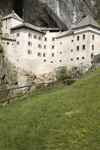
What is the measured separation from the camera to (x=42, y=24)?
4962 cm

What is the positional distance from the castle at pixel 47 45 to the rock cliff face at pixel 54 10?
350cm

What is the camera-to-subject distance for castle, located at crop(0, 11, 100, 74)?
38188 millimetres

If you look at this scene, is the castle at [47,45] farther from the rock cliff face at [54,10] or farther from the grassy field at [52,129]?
the grassy field at [52,129]

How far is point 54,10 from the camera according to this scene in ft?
140

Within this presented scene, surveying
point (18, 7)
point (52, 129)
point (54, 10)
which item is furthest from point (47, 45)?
point (52, 129)

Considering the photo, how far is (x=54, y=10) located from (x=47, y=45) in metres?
10.5

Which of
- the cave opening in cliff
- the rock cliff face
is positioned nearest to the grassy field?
the rock cliff face

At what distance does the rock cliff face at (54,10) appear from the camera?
43062mm

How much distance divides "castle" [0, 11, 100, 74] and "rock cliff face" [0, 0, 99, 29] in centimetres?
350

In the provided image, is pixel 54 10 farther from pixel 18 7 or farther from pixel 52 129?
pixel 52 129

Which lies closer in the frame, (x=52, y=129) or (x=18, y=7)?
(x=52, y=129)

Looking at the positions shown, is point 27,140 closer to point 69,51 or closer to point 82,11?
point 69,51

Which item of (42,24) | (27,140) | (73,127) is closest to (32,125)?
(27,140)

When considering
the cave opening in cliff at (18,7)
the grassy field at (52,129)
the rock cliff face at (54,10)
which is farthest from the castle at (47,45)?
the grassy field at (52,129)
